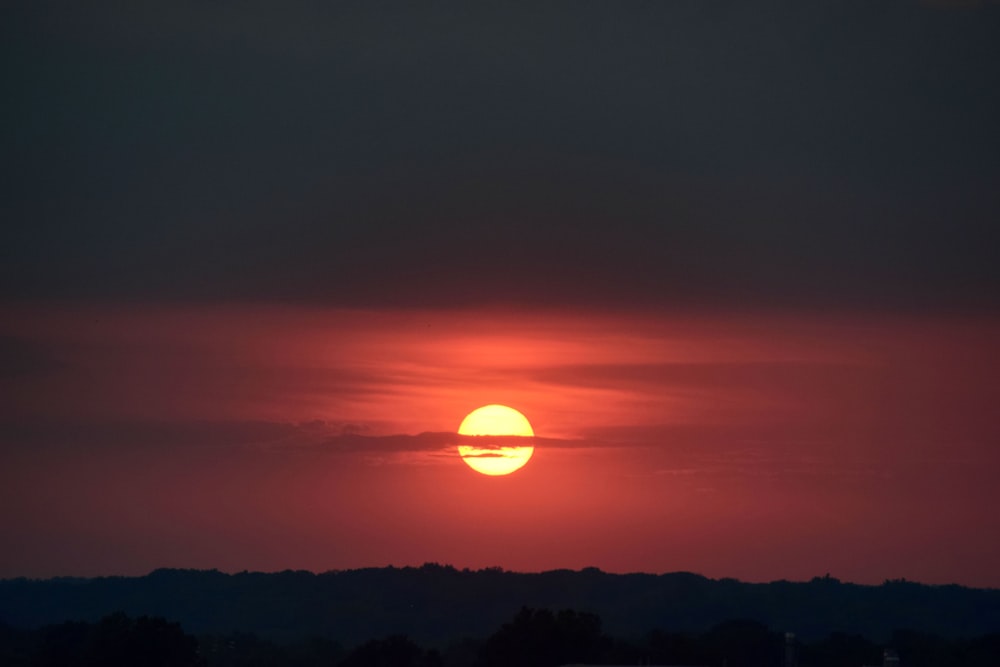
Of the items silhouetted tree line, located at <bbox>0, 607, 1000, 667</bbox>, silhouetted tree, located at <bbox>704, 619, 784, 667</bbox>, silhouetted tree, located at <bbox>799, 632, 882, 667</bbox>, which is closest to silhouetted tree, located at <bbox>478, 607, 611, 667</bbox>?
silhouetted tree line, located at <bbox>0, 607, 1000, 667</bbox>

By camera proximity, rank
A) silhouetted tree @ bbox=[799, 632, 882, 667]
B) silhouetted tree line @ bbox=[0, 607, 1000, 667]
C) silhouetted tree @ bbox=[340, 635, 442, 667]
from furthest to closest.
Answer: silhouetted tree @ bbox=[799, 632, 882, 667], silhouetted tree @ bbox=[340, 635, 442, 667], silhouetted tree line @ bbox=[0, 607, 1000, 667]

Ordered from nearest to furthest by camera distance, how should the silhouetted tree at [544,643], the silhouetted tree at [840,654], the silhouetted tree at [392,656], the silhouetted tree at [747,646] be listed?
the silhouetted tree at [544,643], the silhouetted tree at [392,656], the silhouetted tree at [840,654], the silhouetted tree at [747,646]

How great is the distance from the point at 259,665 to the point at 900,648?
252ft

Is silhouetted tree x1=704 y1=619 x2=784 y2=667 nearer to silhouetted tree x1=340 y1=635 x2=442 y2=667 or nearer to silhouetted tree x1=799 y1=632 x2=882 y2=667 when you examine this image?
silhouetted tree x1=799 y1=632 x2=882 y2=667

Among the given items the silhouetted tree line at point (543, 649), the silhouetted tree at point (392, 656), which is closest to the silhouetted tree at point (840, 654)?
the silhouetted tree line at point (543, 649)

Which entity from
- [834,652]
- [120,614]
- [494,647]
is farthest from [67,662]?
[834,652]

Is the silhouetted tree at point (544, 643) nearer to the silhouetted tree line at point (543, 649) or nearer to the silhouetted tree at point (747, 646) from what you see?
the silhouetted tree line at point (543, 649)

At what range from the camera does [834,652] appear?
16988 cm

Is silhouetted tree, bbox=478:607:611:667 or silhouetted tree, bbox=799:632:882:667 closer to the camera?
silhouetted tree, bbox=478:607:611:667

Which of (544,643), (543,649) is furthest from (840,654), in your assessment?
(543,649)

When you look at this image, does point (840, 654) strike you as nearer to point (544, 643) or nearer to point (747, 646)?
point (747, 646)

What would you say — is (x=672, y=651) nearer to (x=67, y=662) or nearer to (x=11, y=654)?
(x=67, y=662)

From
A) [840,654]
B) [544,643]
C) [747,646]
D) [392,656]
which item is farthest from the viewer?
[747,646]

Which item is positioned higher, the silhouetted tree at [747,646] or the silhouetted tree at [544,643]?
the silhouetted tree at [747,646]
